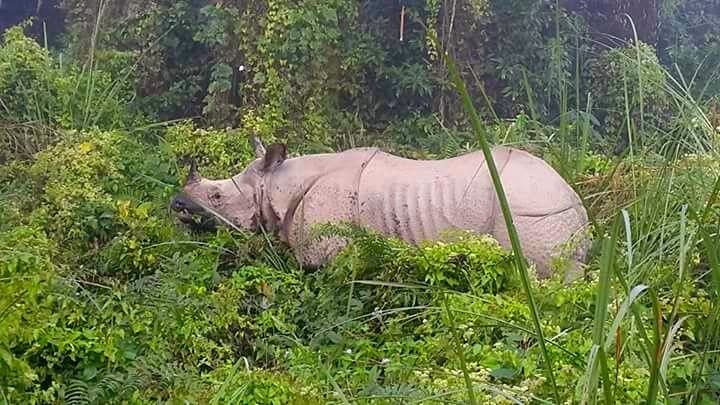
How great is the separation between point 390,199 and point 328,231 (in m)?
0.53

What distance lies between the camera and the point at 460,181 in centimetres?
483

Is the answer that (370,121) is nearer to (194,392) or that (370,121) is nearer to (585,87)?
(585,87)

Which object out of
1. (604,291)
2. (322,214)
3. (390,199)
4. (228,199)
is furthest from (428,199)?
(604,291)

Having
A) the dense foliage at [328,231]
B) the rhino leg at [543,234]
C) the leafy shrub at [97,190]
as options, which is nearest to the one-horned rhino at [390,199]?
the rhino leg at [543,234]

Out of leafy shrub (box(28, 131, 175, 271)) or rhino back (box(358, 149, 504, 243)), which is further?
leafy shrub (box(28, 131, 175, 271))

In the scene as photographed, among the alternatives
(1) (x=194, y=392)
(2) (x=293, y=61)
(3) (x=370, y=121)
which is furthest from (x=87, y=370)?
(3) (x=370, y=121)

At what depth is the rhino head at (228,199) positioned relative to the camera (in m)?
5.38

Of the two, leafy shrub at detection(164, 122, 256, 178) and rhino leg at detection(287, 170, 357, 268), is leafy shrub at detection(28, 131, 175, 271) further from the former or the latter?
rhino leg at detection(287, 170, 357, 268)

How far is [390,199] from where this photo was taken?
4.93 m

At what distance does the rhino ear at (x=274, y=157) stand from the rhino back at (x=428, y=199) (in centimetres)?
52

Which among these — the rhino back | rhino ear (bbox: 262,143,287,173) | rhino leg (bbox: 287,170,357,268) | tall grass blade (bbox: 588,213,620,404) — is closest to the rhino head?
rhino ear (bbox: 262,143,287,173)

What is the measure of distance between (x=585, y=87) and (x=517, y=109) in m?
0.70

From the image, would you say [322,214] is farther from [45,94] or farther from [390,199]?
[45,94]

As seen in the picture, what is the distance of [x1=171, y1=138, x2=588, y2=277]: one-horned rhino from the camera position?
4602mm
